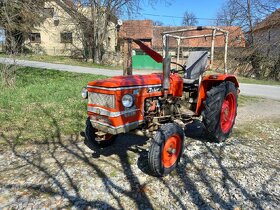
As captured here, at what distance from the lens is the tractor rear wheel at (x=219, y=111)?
431cm

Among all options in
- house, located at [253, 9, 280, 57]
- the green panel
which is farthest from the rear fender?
the green panel

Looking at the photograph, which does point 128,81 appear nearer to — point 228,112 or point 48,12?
point 228,112

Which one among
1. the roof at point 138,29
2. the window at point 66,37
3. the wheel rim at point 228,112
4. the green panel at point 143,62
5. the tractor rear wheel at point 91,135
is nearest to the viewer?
the tractor rear wheel at point 91,135

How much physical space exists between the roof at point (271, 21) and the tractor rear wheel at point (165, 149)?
20152 millimetres

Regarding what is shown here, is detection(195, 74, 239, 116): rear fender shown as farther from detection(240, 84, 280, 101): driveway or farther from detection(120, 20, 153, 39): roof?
detection(120, 20, 153, 39): roof

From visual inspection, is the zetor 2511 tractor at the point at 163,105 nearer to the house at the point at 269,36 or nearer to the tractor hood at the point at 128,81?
the tractor hood at the point at 128,81

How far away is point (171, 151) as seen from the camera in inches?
145

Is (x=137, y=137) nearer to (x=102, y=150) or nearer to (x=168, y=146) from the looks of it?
(x=102, y=150)

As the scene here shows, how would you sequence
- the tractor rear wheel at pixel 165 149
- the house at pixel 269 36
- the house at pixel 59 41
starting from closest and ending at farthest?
the tractor rear wheel at pixel 165 149
the house at pixel 269 36
the house at pixel 59 41

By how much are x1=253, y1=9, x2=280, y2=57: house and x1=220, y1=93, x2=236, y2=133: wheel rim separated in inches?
691

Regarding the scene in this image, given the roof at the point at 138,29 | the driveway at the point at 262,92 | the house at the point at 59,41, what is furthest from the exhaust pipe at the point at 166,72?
the roof at the point at 138,29

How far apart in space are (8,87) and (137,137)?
5.37m

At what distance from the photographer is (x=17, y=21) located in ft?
29.2

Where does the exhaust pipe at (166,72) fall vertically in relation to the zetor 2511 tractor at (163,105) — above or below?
above
